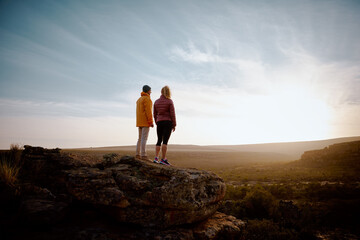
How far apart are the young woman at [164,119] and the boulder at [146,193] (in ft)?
4.30

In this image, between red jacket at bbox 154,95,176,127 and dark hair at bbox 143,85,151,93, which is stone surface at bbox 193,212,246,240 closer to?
red jacket at bbox 154,95,176,127

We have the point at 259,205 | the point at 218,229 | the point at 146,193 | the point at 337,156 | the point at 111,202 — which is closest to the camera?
the point at 111,202

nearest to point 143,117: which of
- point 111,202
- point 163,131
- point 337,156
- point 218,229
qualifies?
point 163,131

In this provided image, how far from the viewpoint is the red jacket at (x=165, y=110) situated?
6836mm

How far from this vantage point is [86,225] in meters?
4.11

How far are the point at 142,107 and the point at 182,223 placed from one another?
4.28 metres

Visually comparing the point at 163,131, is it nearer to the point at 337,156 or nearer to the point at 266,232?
the point at 266,232

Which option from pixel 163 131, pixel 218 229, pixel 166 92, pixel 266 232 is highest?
pixel 166 92

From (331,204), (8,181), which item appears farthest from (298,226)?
(8,181)

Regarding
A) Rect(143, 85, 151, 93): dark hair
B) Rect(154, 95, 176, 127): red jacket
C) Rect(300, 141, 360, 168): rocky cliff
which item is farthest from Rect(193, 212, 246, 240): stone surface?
Rect(300, 141, 360, 168): rocky cliff

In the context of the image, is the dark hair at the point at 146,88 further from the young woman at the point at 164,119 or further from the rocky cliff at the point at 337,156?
the rocky cliff at the point at 337,156

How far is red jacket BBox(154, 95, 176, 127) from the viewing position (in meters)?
6.84

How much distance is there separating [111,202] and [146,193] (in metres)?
0.90

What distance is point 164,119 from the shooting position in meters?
6.83
